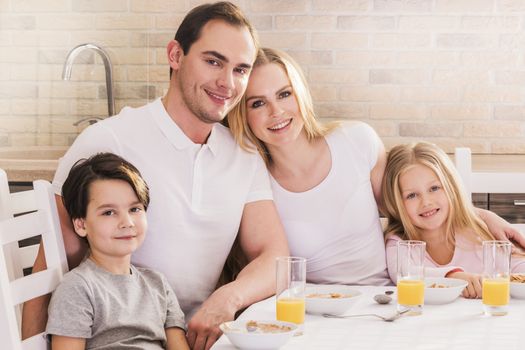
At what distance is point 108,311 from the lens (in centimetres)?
202

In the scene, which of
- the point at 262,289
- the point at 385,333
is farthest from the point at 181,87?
the point at 385,333

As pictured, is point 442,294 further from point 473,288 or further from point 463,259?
point 463,259

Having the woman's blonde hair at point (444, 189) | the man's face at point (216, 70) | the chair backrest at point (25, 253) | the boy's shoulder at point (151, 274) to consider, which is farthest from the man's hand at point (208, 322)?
the woman's blonde hair at point (444, 189)

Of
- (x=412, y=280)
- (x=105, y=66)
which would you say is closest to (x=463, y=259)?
(x=412, y=280)

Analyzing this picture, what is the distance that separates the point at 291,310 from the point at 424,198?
0.91m

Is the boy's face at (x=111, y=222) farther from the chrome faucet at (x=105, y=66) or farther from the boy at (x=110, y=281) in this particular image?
the chrome faucet at (x=105, y=66)

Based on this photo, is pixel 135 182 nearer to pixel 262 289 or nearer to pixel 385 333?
pixel 262 289

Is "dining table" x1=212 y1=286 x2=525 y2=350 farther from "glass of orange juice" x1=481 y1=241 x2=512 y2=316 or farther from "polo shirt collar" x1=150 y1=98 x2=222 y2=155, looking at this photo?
"polo shirt collar" x1=150 y1=98 x2=222 y2=155

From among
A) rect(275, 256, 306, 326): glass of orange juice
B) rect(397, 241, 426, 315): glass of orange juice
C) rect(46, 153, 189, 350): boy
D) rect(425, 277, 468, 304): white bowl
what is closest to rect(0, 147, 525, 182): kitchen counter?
rect(46, 153, 189, 350): boy

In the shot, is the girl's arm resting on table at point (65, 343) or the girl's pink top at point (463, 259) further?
the girl's pink top at point (463, 259)

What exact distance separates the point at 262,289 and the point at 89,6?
2.19 meters

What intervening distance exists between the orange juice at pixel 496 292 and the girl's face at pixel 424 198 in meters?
0.62

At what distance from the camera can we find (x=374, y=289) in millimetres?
2271

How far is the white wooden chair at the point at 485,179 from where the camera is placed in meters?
2.86
